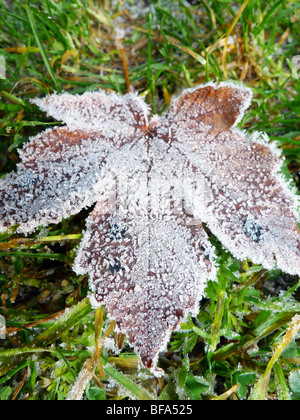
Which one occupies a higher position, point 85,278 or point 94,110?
point 94,110

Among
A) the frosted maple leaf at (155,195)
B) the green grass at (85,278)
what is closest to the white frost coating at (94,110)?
the frosted maple leaf at (155,195)

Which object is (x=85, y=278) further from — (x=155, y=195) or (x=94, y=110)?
(x=94, y=110)

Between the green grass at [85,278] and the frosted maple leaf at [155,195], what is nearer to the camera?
the frosted maple leaf at [155,195]

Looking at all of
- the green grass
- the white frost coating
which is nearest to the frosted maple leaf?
the white frost coating

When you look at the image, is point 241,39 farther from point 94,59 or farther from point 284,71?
point 94,59

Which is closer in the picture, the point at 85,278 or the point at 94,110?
the point at 94,110

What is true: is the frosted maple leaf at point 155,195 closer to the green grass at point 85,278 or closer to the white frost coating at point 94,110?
the white frost coating at point 94,110

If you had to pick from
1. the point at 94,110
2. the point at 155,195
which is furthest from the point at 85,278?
the point at 94,110
